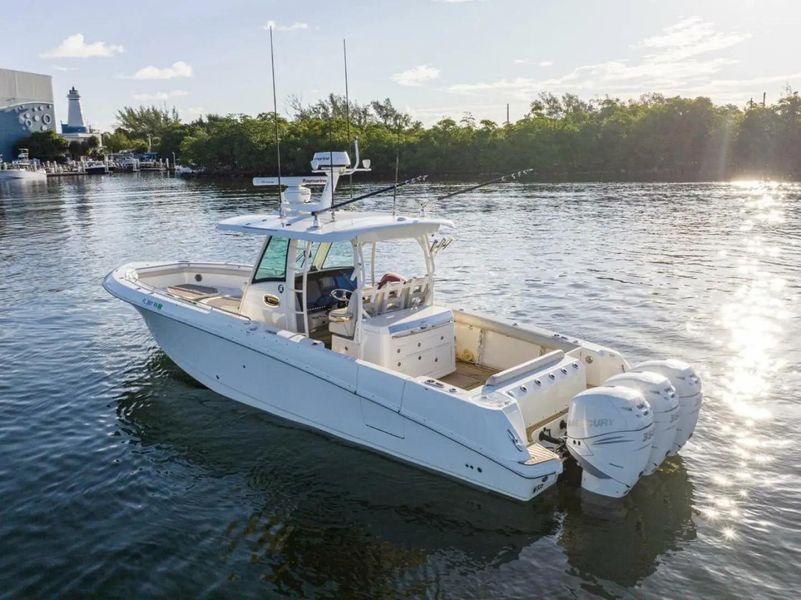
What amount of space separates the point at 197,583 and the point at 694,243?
2289 cm

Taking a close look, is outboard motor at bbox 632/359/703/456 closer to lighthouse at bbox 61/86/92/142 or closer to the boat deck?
the boat deck

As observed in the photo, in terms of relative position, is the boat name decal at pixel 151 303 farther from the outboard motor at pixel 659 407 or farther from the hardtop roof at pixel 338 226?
the outboard motor at pixel 659 407

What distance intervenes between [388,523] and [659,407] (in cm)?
304

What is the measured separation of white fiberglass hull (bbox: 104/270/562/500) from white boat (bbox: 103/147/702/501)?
0.02 metres

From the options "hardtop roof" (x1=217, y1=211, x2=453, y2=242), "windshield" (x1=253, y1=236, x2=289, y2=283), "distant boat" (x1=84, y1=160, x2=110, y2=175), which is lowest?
"windshield" (x1=253, y1=236, x2=289, y2=283)

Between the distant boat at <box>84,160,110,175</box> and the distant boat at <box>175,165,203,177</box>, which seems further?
the distant boat at <box>84,160,110,175</box>

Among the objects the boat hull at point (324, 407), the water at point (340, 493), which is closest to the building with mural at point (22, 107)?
A: the water at point (340, 493)

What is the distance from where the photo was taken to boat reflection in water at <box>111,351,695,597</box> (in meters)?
6.27

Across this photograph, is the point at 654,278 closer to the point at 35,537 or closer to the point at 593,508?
the point at 593,508

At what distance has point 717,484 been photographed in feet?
25.4

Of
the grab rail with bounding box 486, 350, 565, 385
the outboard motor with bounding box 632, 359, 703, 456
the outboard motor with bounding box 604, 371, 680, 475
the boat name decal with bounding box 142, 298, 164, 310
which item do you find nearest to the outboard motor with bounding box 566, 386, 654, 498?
the outboard motor with bounding box 604, 371, 680, 475

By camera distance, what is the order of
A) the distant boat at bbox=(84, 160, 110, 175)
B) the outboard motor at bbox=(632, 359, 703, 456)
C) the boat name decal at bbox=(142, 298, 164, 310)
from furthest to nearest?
the distant boat at bbox=(84, 160, 110, 175) → the boat name decal at bbox=(142, 298, 164, 310) → the outboard motor at bbox=(632, 359, 703, 456)

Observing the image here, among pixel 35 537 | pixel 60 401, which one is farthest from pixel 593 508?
pixel 60 401

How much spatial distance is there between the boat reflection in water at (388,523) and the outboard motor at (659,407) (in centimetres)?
66
